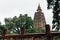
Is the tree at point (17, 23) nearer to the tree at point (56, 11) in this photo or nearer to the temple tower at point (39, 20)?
the temple tower at point (39, 20)

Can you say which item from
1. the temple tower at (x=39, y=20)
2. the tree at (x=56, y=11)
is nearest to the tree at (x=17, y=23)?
the temple tower at (x=39, y=20)

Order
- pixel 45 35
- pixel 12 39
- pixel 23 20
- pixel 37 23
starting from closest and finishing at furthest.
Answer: pixel 45 35 < pixel 12 39 < pixel 23 20 < pixel 37 23

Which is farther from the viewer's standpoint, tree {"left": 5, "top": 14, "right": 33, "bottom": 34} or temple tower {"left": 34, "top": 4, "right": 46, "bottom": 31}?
temple tower {"left": 34, "top": 4, "right": 46, "bottom": 31}

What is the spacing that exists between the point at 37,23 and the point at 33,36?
3351 cm

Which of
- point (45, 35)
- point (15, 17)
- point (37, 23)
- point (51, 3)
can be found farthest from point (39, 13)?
point (45, 35)

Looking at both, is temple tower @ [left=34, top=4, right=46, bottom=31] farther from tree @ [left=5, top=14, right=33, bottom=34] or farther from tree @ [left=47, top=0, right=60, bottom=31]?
tree @ [left=47, top=0, right=60, bottom=31]

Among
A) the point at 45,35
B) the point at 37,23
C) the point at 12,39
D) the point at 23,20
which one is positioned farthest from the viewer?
the point at 37,23

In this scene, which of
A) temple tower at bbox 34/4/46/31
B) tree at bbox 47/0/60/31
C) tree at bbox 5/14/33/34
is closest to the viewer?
tree at bbox 47/0/60/31

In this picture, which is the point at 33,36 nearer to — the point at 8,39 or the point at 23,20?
the point at 8,39

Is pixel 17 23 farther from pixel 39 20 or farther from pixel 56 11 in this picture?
pixel 56 11

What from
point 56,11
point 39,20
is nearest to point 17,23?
point 39,20

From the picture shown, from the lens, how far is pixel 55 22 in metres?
15.9

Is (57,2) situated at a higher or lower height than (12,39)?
higher

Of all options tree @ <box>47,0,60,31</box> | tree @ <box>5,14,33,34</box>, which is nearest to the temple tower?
tree @ <box>5,14,33,34</box>
